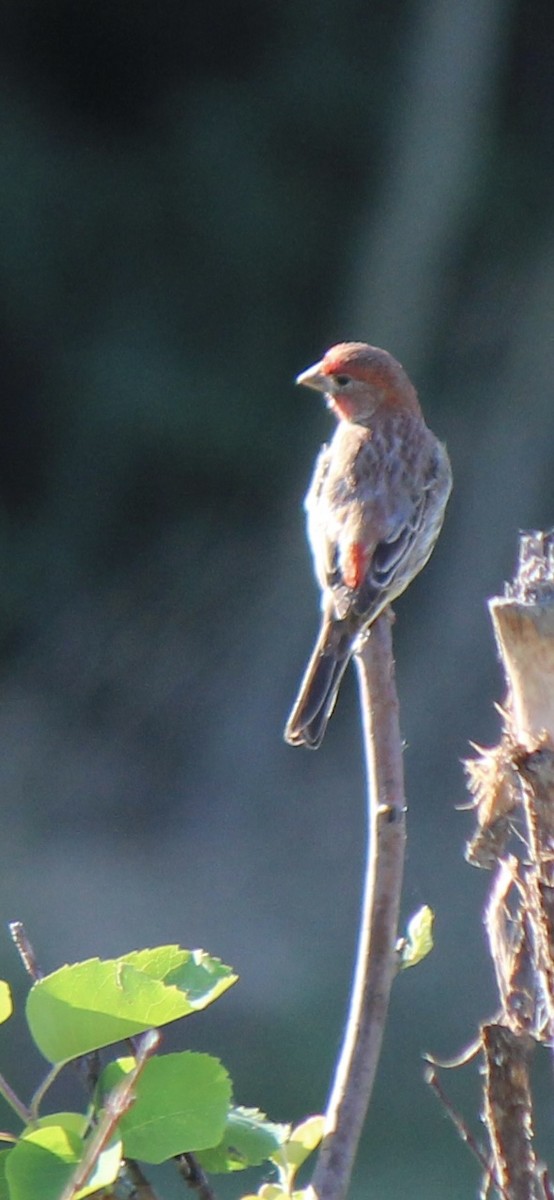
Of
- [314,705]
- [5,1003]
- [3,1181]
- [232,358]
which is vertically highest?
[232,358]

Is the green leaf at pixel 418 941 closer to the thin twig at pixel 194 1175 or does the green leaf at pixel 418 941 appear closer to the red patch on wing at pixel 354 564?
the thin twig at pixel 194 1175

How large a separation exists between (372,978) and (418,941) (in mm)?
54

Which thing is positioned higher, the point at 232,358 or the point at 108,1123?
the point at 232,358

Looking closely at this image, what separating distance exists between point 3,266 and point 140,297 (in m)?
0.59

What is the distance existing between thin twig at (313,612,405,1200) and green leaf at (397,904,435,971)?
0.02 metres

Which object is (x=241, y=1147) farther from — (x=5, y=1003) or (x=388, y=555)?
(x=388, y=555)

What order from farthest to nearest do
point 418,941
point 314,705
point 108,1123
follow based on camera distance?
point 314,705 < point 418,941 < point 108,1123

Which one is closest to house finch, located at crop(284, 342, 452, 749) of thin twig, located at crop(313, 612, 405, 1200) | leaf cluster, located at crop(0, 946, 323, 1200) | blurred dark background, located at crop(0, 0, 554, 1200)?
thin twig, located at crop(313, 612, 405, 1200)

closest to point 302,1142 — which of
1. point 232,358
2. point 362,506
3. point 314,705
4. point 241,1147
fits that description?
point 241,1147

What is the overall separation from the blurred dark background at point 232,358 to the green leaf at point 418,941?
195 inches

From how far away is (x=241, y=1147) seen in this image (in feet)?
3.17

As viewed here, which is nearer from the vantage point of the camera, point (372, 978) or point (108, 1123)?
point (108, 1123)

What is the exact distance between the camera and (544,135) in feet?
21.4

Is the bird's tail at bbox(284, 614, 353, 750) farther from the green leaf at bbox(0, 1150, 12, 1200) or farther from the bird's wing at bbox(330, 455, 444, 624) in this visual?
the green leaf at bbox(0, 1150, 12, 1200)
